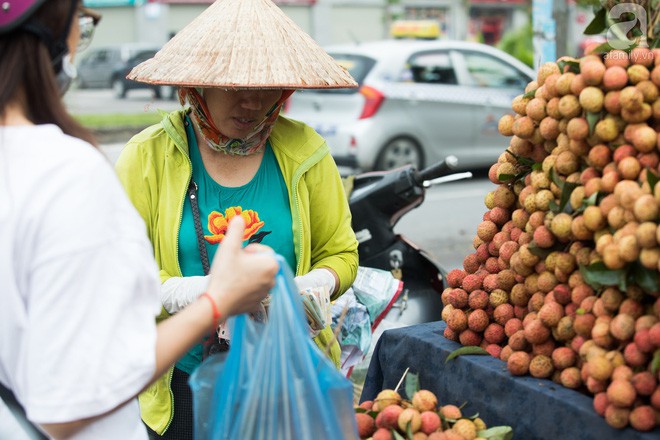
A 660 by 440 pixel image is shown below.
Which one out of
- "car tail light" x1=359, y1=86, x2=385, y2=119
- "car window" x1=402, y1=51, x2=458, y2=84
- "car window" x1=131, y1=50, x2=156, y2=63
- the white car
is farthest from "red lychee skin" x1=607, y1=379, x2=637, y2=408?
"car window" x1=131, y1=50, x2=156, y2=63

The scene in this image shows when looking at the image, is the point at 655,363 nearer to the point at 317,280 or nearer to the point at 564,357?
the point at 564,357

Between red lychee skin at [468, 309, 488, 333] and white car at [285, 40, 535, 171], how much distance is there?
22.9ft

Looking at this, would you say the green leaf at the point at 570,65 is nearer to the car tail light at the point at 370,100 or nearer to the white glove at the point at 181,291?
the white glove at the point at 181,291

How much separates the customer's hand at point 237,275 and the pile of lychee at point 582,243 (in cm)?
70

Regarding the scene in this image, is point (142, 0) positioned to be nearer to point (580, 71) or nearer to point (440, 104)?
point (440, 104)

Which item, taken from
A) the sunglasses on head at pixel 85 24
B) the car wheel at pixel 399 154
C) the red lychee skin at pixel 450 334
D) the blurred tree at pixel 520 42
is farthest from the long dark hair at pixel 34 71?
the blurred tree at pixel 520 42

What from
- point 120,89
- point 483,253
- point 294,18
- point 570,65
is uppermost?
point 294,18

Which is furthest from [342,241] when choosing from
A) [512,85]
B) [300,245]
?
[512,85]

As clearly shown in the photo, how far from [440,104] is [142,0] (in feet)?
80.7

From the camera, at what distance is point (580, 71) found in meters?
1.87

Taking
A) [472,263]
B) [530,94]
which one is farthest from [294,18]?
[530,94]

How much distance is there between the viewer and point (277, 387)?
160 cm

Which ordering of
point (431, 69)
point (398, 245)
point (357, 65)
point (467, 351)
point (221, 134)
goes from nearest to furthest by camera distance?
point (467, 351)
point (221, 134)
point (398, 245)
point (357, 65)
point (431, 69)

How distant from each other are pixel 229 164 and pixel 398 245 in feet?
5.56
